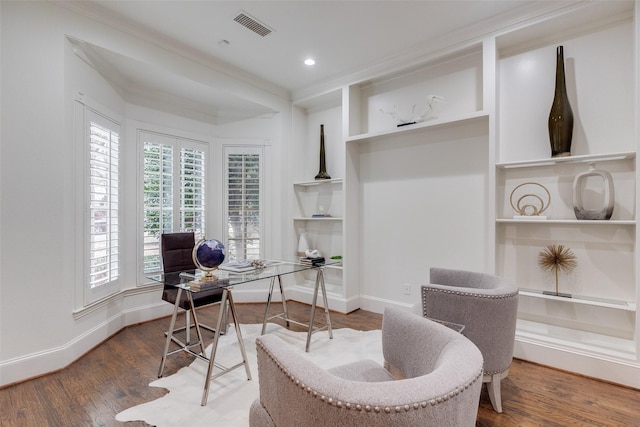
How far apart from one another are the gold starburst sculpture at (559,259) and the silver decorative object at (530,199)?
13.4 inches

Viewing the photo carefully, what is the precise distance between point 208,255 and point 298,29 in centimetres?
236

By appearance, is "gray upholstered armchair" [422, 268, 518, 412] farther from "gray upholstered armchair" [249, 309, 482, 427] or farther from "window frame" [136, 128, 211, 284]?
"window frame" [136, 128, 211, 284]

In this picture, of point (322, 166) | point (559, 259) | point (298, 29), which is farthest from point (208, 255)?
point (559, 259)

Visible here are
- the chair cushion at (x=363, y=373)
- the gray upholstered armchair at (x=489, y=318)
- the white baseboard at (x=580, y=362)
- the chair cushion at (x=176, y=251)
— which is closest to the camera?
the chair cushion at (x=363, y=373)

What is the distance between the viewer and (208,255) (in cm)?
240

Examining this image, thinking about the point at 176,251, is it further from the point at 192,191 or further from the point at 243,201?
the point at 243,201

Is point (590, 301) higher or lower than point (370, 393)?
lower

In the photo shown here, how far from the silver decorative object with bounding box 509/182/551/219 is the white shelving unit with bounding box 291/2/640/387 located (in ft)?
0.20

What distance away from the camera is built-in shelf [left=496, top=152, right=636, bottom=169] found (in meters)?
2.47

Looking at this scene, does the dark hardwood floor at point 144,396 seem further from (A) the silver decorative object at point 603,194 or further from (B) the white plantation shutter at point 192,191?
(B) the white plantation shutter at point 192,191

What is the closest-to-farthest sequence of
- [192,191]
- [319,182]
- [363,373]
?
[363,373], [192,191], [319,182]

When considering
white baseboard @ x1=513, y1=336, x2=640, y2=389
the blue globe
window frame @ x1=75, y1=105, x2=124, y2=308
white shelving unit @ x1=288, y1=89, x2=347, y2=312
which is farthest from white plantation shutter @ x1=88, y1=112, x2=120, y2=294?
white baseboard @ x1=513, y1=336, x2=640, y2=389

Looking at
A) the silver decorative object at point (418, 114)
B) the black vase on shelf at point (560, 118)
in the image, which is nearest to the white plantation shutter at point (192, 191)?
the silver decorative object at point (418, 114)

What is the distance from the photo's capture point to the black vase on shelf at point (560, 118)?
8.84 ft
